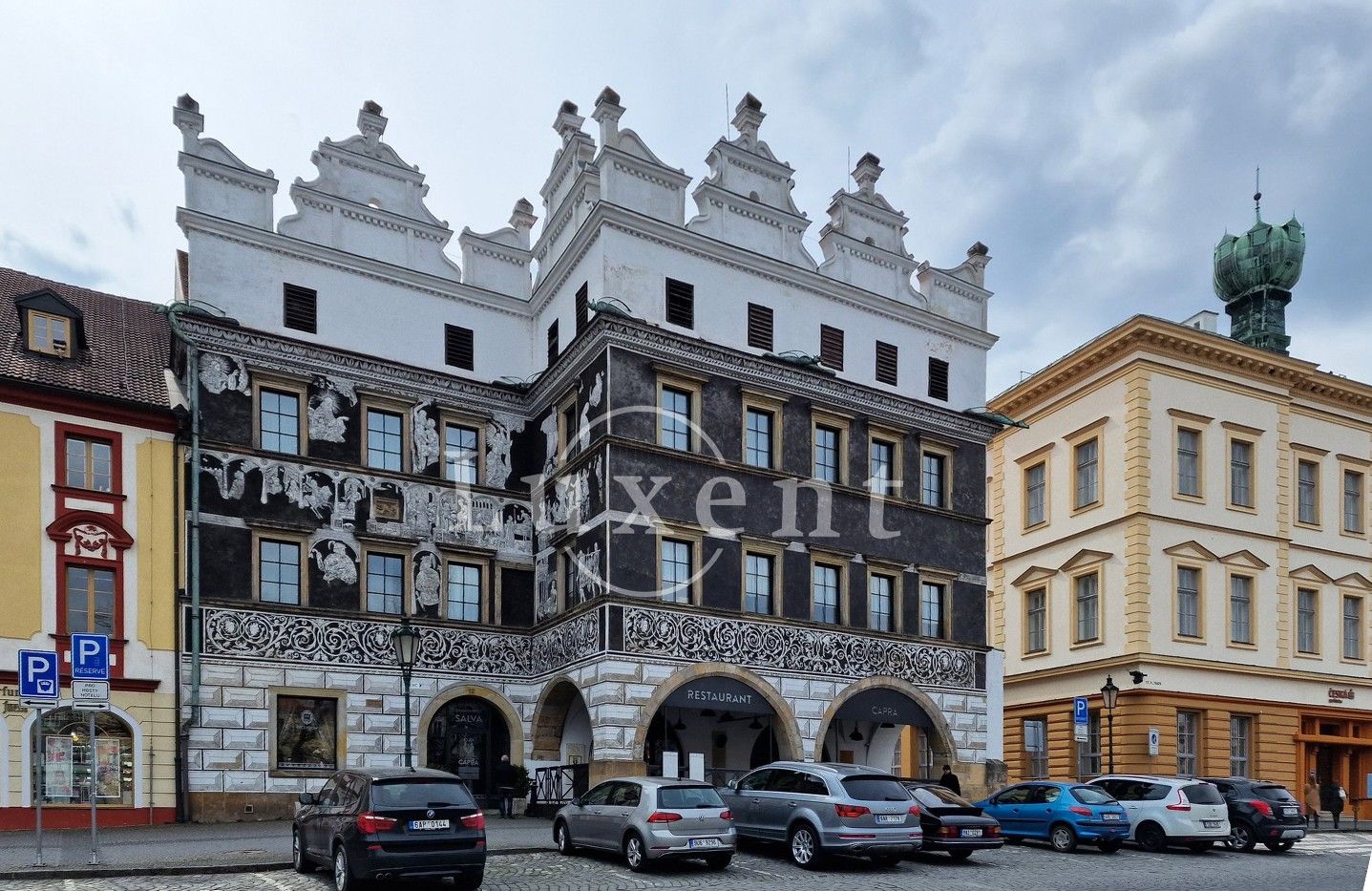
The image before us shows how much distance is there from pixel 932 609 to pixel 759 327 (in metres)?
9.08

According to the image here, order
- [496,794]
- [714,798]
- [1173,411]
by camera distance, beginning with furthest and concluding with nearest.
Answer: [1173,411] → [496,794] → [714,798]

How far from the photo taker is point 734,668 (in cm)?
2873

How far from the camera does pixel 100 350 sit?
29.0m

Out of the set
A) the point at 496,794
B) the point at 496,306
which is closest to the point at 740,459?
the point at 496,306

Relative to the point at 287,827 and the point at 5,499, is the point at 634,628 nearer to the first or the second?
the point at 287,827

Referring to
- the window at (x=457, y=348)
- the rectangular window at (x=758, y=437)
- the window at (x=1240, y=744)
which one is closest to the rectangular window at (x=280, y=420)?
the window at (x=457, y=348)

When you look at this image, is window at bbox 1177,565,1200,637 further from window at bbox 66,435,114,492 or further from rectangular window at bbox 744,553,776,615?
window at bbox 66,435,114,492

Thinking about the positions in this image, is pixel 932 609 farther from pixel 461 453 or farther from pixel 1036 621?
pixel 461 453

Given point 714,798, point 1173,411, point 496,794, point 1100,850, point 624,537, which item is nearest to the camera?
point 714,798

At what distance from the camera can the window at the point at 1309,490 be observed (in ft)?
138

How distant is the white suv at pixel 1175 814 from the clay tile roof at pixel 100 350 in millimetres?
22512

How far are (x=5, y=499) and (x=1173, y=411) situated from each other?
32497 mm

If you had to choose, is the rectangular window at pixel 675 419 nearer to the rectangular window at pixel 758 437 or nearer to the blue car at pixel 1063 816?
the rectangular window at pixel 758 437

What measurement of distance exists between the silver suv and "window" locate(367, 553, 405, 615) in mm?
12082
